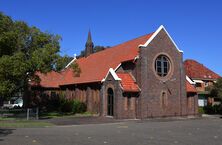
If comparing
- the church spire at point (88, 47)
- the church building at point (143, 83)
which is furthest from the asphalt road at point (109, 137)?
the church spire at point (88, 47)

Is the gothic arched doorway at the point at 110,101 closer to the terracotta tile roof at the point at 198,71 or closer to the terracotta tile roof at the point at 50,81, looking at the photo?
the terracotta tile roof at the point at 50,81

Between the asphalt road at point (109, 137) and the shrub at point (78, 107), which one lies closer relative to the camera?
the asphalt road at point (109, 137)

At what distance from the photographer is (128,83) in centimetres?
3466

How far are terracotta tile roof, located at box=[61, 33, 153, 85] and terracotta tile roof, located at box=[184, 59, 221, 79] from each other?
15.3m

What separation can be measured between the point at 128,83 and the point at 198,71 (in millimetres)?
23429

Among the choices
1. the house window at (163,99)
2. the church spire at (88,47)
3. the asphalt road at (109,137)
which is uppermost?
the church spire at (88,47)

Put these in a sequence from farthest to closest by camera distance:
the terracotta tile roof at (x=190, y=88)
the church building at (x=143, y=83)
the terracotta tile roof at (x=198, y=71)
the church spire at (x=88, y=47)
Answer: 1. the church spire at (x=88, y=47)
2. the terracotta tile roof at (x=198, y=71)
3. the terracotta tile roof at (x=190, y=88)
4. the church building at (x=143, y=83)

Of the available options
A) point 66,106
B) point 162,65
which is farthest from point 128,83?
point 66,106

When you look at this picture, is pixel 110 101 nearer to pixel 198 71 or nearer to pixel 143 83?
pixel 143 83

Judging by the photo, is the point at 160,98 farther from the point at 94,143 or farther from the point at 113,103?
the point at 94,143

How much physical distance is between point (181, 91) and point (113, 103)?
8.72 m

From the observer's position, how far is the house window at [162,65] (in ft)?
120

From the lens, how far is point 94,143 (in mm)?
14664

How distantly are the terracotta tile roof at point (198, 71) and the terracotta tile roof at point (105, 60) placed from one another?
15.3 m
